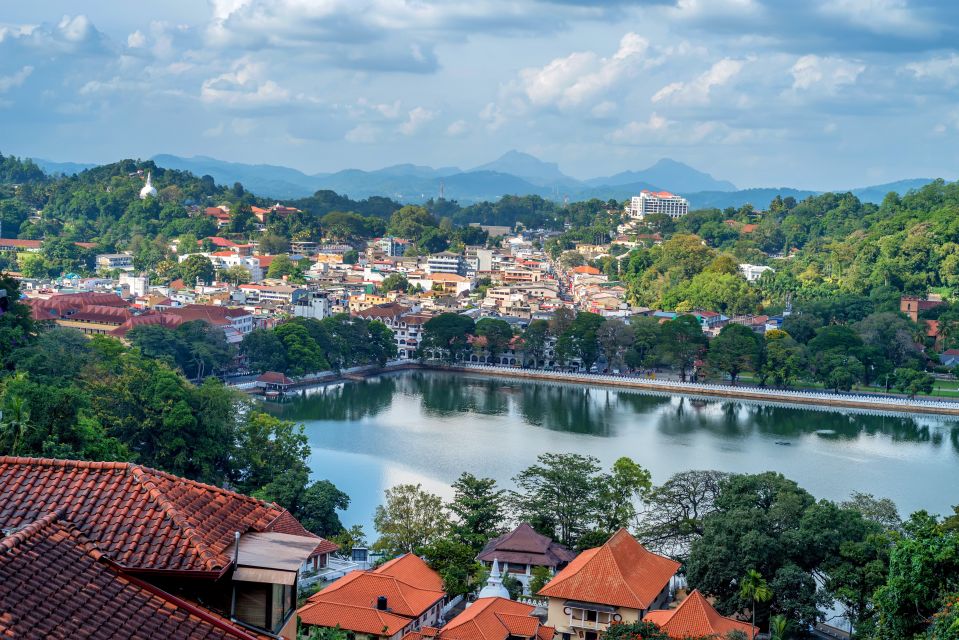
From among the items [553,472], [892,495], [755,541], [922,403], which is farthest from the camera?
[922,403]

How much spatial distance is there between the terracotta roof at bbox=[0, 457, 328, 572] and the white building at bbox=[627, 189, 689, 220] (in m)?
53.4

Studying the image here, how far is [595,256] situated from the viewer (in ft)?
141

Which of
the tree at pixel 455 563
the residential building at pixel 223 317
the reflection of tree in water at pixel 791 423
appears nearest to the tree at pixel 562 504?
the tree at pixel 455 563

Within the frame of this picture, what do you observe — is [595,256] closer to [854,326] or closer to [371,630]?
[854,326]

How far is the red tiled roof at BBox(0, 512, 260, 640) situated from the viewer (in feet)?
5.79

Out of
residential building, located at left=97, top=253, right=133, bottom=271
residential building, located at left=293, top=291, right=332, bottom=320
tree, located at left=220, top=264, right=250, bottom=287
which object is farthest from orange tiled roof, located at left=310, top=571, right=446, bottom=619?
residential building, located at left=97, top=253, right=133, bottom=271

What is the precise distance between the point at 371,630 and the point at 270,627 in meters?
5.96

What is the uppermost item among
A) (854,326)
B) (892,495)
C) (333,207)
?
(333,207)

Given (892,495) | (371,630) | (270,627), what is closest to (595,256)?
(892,495)

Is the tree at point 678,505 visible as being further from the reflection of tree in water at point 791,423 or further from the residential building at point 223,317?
the residential building at point 223,317

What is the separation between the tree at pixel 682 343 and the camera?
82.2 ft

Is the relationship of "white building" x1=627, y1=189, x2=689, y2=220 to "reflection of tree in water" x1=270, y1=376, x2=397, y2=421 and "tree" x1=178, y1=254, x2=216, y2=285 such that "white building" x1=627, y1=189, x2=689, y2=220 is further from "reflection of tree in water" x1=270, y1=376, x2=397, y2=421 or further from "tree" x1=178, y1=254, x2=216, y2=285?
"reflection of tree in water" x1=270, y1=376, x2=397, y2=421

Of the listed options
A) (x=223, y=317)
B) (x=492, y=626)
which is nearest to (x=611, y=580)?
(x=492, y=626)

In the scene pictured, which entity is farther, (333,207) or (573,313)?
(333,207)
